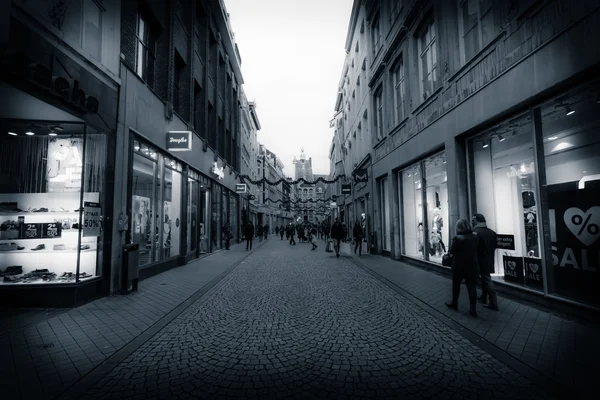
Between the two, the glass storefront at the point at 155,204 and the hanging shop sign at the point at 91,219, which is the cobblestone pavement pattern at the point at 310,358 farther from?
the glass storefront at the point at 155,204

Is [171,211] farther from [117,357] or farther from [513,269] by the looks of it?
[513,269]

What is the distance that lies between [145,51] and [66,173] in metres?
5.84

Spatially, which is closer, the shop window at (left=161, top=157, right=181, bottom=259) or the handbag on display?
the handbag on display

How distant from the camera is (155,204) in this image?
10.9 meters

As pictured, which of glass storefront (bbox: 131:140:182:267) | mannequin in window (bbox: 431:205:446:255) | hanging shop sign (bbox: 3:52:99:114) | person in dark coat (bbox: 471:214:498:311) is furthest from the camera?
mannequin in window (bbox: 431:205:446:255)

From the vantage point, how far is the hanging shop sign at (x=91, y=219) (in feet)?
23.4

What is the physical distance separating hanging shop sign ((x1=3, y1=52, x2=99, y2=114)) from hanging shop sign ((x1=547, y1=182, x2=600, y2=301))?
9739 millimetres

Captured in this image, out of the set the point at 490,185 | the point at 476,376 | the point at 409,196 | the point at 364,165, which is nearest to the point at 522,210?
the point at 490,185

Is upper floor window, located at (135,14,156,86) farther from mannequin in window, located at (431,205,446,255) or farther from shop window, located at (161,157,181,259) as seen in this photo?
mannequin in window, located at (431,205,446,255)

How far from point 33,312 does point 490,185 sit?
10.9 m

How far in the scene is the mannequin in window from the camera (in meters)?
11.0

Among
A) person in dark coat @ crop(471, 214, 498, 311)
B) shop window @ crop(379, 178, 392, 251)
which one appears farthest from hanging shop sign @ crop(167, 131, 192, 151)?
shop window @ crop(379, 178, 392, 251)

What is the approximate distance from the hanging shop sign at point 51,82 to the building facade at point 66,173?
3 centimetres

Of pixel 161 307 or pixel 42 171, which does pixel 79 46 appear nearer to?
pixel 42 171
